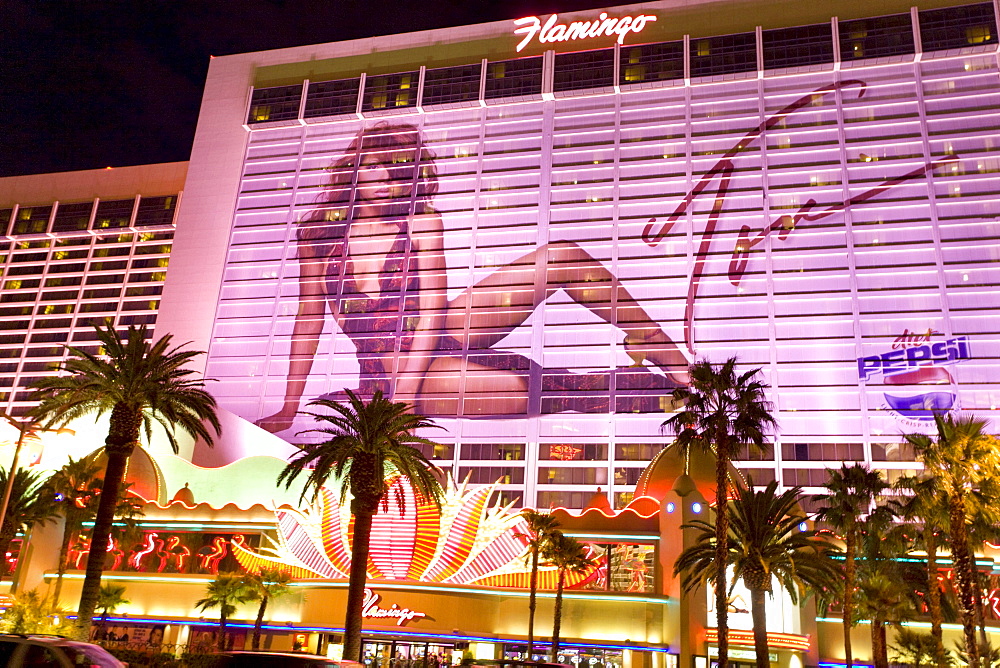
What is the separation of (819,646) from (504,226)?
7768 cm

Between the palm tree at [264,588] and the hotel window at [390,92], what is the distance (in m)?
93.4

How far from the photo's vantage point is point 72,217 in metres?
154

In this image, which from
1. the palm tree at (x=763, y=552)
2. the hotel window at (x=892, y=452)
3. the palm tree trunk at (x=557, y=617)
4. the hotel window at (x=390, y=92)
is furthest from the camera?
the hotel window at (x=390, y=92)

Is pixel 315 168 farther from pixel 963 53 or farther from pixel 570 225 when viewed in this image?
pixel 963 53

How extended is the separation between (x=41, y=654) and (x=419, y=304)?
358ft

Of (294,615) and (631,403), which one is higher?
(631,403)

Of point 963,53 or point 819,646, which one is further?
point 963,53

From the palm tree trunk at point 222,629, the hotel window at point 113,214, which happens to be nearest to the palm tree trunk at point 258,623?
the palm tree trunk at point 222,629

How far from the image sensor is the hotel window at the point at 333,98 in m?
137

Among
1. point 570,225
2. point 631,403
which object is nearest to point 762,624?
point 631,403

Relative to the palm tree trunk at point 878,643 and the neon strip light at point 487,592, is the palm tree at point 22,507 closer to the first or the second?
the neon strip light at point 487,592

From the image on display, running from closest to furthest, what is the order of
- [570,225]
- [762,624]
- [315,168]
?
[762,624] → [570,225] → [315,168]

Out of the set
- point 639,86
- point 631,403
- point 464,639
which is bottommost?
point 464,639

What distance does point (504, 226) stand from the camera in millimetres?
124500
